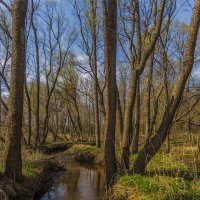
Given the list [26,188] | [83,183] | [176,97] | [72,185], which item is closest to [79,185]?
[72,185]

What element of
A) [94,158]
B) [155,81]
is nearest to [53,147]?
[94,158]

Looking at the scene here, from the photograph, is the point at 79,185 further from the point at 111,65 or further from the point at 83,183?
the point at 111,65

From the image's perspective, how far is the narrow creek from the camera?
7105 millimetres

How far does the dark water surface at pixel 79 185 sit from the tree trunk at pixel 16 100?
4.84 feet

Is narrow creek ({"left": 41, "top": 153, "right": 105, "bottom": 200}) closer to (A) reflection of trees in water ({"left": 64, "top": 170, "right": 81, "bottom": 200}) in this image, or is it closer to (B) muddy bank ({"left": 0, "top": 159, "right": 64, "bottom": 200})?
(A) reflection of trees in water ({"left": 64, "top": 170, "right": 81, "bottom": 200})

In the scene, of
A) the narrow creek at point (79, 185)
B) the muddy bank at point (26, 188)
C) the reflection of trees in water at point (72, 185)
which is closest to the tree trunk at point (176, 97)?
the narrow creek at point (79, 185)

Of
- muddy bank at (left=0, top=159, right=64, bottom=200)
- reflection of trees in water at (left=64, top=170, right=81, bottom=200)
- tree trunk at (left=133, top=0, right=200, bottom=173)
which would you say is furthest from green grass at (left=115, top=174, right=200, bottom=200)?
muddy bank at (left=0, top=159, right=64, bottom=200)

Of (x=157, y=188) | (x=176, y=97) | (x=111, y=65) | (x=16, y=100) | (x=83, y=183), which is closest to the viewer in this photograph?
(x=157, y=188)

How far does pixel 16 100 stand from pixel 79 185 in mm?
4157

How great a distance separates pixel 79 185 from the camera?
858 cm

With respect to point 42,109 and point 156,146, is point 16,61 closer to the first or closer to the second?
point 156,146

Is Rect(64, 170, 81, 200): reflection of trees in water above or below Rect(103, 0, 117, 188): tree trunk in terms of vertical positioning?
below

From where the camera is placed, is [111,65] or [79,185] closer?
[111,65]

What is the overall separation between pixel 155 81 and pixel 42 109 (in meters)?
19.0
